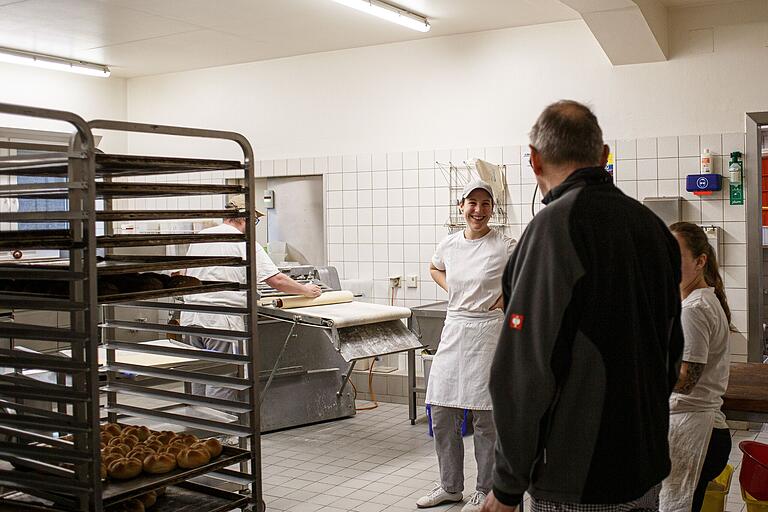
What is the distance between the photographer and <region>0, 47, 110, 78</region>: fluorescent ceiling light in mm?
6285

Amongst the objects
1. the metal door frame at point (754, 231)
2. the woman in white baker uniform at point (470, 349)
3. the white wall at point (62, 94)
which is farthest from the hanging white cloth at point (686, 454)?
the white wall at point (62, 94)

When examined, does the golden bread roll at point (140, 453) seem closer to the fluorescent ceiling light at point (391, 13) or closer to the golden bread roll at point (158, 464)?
the golden bread roll at point (158, 464)

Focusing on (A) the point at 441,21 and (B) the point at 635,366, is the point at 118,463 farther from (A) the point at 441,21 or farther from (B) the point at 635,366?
(A) the point at 441,21

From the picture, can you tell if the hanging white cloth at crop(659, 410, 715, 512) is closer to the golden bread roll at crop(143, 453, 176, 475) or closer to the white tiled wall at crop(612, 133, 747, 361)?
the golden bread roll at crop(143, 453, 176, 475)

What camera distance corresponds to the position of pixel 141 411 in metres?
2.69

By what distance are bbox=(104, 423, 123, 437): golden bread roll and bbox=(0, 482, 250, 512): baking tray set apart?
248mm

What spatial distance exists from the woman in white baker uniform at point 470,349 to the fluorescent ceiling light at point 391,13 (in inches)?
64.5

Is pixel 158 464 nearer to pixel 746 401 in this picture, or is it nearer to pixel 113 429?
pixel 113 429

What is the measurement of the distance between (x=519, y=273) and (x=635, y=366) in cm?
32

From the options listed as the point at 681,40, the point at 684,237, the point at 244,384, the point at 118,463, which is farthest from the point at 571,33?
the point at 118,463

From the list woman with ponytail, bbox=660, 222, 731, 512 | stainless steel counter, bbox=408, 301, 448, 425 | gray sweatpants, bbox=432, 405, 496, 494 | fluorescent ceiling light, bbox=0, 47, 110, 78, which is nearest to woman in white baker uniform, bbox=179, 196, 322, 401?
stainless steel counter, bbox=408, 301, 448, 425

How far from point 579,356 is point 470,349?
2181mm

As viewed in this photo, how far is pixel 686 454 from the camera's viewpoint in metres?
2.75

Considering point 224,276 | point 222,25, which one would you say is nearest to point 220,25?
point 222,25
